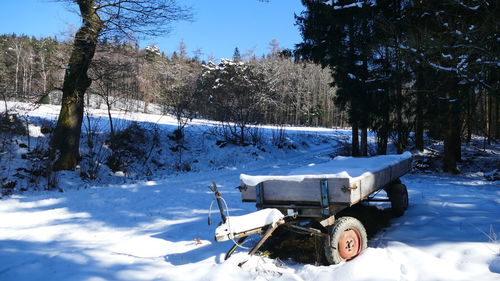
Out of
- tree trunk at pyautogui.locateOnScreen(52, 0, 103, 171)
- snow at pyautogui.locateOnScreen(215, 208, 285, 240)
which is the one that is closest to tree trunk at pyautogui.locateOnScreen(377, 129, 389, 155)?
snow at pyautogui.locateOnScreen(215, 208, 285, 240)

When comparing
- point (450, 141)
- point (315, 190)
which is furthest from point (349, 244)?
point (450, 141)

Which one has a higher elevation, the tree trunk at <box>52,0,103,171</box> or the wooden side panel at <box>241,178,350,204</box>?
the tree trunk at <box>52,0,103,171</box>

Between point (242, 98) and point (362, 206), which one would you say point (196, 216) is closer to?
point (362, 206)

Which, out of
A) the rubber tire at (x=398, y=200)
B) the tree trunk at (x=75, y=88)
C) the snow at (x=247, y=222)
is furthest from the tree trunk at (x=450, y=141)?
the tree trunk at (x=75, y=88)

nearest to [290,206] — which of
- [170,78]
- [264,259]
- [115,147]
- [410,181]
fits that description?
[264,259]

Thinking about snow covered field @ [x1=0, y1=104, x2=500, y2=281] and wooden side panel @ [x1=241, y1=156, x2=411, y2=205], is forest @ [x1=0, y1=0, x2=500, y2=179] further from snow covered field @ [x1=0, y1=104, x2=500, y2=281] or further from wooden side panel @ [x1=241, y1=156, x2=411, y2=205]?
wooden side panel @ [x1=241, y1=156, x2=411, y2=205]

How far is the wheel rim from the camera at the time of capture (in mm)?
4008

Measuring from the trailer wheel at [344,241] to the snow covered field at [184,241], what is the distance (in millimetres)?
132

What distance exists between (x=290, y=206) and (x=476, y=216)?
383 centimetres

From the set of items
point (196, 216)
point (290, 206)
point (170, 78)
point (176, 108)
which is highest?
point (170, 78)

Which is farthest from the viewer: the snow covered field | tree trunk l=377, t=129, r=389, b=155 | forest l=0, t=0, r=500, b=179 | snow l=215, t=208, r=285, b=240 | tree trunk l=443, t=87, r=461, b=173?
tree trunk l=377, t=129, r=389, b=155

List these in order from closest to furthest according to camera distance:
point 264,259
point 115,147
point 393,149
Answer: point 264,259 < point 115,147 < point 393,149

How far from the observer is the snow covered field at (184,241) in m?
3.70

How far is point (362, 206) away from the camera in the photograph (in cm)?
703
